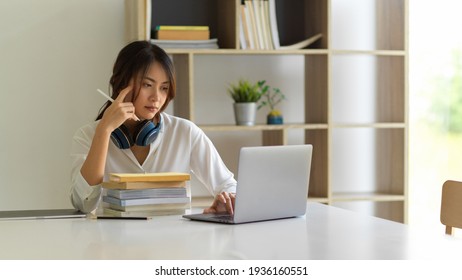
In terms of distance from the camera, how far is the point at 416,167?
455 centimetres

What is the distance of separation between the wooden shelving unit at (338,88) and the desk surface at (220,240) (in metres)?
1.52

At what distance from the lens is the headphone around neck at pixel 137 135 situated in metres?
2.78

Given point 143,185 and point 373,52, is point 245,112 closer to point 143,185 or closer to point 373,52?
point 373,52

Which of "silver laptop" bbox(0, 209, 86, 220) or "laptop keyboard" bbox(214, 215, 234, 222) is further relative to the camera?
"silver laptop" bbox(0, 209, 86, 220)

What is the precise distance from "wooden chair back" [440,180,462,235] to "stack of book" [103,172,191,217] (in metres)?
0.88

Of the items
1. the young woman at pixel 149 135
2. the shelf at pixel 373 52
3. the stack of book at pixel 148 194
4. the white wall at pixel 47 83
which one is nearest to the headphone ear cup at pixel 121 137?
the young woman at pixel 149 135

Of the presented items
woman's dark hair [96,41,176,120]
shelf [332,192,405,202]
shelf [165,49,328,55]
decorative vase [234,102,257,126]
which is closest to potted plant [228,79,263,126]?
decorative vase [234,102,257,126]

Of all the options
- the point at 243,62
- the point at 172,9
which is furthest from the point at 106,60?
the point at 243,62

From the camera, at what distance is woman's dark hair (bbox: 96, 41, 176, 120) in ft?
9.42

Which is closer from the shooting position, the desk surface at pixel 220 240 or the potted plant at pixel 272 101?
the desk surface at pixel 220 240

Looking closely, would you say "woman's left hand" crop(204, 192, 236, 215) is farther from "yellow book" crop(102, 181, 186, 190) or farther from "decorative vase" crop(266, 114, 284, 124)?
"decorative vase" crop(266, 114, 284, 124)

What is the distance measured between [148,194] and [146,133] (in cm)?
43

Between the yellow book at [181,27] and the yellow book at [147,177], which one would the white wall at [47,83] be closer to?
the yellow book at [181,27]

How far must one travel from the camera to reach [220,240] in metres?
1.94
